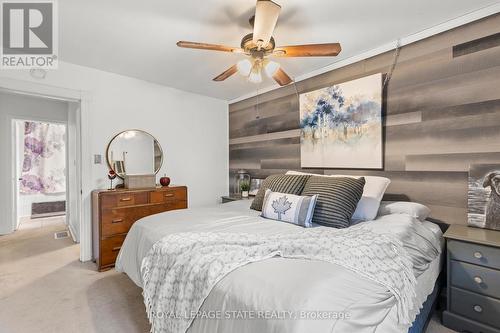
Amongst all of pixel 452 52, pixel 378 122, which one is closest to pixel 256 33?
pixel 378 122

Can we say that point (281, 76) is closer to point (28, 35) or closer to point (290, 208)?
point (290, 208)

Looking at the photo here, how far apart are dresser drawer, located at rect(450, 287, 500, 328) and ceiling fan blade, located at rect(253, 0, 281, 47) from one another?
2.27 m

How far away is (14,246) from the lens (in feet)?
11.7

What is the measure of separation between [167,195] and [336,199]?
225 cm

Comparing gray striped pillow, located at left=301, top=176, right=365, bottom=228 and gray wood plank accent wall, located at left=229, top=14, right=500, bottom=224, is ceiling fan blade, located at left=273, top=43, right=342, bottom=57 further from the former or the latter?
gray striped pillow, located at left=301, top=176, right=365, bottom=228

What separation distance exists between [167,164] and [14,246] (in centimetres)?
250

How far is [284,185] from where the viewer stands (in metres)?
2.38

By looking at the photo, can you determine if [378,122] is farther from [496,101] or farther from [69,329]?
[69,329]

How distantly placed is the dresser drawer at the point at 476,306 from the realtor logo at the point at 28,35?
12.0ft

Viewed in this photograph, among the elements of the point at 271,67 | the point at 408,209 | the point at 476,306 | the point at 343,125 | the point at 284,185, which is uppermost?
the point at 271,67

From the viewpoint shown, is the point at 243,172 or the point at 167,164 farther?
the point at 243,172

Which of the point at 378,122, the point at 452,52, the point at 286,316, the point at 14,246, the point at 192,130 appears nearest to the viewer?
the point at 286,316

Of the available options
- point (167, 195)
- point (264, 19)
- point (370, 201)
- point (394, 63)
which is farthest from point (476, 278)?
point (167, 195)

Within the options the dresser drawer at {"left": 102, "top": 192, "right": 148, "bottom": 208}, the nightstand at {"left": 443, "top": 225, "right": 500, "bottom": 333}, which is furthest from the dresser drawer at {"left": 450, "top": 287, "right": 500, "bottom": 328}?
the dresser drawer at {"left": 102, "top": 192, "right": 148, "bottom": 208}
